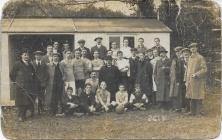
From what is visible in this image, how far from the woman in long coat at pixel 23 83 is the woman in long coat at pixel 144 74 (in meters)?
0.70

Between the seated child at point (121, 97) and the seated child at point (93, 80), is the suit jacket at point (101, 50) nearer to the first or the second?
the seated child at point (93, 80)

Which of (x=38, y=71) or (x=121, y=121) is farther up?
(x=38, y=71)

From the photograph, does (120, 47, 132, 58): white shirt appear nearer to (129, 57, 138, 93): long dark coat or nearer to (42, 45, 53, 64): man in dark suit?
(129, 57, 138, 93): long dark coat

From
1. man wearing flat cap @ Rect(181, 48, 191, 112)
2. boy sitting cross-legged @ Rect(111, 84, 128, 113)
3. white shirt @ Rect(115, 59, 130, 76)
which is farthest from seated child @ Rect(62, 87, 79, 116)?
man wearing flat cap @ Rect(181, 48, 191, 112)

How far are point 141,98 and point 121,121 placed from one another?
20cm

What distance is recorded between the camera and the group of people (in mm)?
3506

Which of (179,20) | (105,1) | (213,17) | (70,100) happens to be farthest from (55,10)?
(213,17)

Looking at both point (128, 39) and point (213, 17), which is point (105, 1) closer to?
point (128, 39)

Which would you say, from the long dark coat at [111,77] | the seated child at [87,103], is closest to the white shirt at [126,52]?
the long dark coat at [111,77]

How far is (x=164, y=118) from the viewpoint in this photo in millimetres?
3607

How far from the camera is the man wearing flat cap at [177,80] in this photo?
3.59m

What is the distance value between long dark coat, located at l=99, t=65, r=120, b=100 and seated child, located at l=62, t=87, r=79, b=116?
8.3 inches

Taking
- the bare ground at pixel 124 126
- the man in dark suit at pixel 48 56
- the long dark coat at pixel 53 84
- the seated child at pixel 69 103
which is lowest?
the bare ground at pixel 124 126

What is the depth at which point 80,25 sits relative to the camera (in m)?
3.49
